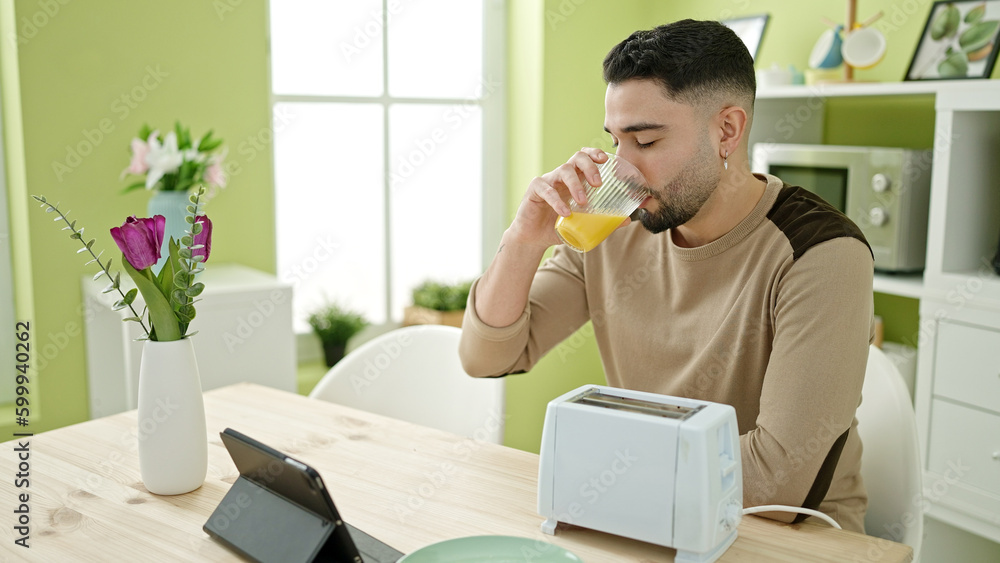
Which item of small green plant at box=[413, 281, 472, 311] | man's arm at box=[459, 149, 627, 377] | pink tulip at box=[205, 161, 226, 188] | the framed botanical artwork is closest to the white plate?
man's arm at box=[459, 149, 627, 377]

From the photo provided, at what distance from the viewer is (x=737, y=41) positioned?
4.52 feet

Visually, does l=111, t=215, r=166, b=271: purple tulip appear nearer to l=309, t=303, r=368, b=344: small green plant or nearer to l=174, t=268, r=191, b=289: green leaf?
l=174, t=268, r=191, b=289: green leaf

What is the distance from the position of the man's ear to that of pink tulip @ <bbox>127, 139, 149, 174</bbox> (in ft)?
4.49

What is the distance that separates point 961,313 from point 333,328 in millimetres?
1726

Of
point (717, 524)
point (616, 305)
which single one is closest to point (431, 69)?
point (616, 305)

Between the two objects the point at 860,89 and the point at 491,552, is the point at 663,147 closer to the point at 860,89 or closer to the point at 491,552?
the point at 491,552

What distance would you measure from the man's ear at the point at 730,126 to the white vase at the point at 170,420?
33.6 inches

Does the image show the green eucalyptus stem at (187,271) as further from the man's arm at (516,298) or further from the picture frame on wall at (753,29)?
the picture frame on wall at (753,29)

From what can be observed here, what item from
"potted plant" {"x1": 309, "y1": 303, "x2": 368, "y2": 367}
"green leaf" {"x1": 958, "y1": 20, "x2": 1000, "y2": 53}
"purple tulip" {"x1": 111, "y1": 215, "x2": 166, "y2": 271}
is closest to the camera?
"purple tulip" {"x1": 111, "y1": 215, "x2": 166, "y2": 271}

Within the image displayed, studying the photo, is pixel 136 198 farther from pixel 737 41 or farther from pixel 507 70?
pixel 737 41

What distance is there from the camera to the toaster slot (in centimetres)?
93

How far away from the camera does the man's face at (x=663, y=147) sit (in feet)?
4.27

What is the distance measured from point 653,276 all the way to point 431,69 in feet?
5.45

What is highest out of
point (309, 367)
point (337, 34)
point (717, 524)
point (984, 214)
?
point (337, 34)
